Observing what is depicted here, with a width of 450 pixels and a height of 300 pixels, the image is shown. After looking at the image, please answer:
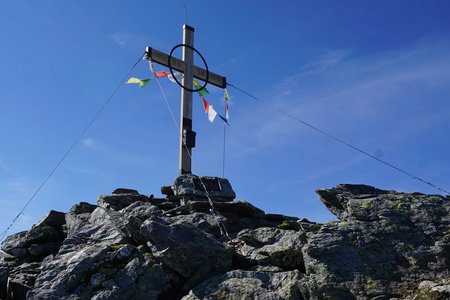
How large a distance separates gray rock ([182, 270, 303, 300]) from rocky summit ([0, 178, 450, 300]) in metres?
0.02

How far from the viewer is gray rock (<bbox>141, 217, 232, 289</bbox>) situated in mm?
10391

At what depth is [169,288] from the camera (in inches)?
399

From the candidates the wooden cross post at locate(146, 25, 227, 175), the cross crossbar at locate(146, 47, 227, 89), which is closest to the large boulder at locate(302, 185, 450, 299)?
the wooden cross post at locate(146, 25, 227, 175)

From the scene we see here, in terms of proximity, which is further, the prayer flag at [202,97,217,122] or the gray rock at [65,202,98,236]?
the prayer flag at [202,97,217,122]

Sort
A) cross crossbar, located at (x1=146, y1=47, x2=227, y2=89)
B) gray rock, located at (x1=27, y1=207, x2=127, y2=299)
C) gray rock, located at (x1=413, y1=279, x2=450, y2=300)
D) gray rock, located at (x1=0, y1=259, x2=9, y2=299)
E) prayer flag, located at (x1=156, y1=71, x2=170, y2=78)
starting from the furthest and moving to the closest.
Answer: prayer flag, located at (x1=156, y1=71, x2=170, y2=78) < cross crossbar, located at (x1=146, y1=47, x2=227, y2=89) < gray rock, located at (x1=0, y1=259, x2=9, y2=299) < gray rock, located at (x1=27, y1=207, x2=127, y2=299) < gray rock, located at (x1=413, y1=279, x2=450, y2=300)

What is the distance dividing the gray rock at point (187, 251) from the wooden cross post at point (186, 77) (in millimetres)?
7528

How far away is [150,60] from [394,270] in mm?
12828

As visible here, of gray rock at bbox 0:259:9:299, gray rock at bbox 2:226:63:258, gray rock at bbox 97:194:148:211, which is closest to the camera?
gray rock at bbox 0:259:9:299

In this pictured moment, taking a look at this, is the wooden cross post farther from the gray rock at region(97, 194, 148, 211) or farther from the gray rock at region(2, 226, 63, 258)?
the gray rock at region(2, 226, 63, 258)

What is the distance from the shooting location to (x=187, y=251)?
1048 cm

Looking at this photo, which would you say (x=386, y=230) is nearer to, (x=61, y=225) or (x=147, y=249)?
(x=147, y=249)

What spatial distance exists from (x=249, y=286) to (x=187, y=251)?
166 cm

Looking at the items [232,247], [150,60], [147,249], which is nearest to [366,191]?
[232,247]

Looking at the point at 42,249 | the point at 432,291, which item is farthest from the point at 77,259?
the point at 432,291
